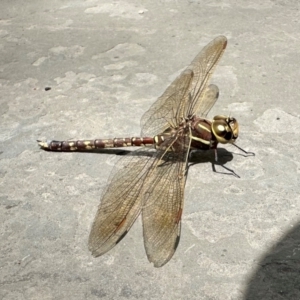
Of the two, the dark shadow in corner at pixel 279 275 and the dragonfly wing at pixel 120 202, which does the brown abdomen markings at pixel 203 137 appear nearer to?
the dragonfly wing at pixel 120 202

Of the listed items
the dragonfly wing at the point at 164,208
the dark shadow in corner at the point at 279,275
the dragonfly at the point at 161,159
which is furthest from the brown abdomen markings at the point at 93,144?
the dark shadow in corner at the point at 279,275

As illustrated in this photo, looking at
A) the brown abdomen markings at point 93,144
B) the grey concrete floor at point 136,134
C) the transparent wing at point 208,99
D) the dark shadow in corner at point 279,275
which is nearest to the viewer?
the dark shadow in corner at point 279,275

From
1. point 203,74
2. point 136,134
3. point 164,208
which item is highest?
point 203,74

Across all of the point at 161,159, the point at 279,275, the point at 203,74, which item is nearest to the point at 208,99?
the point at 203,74

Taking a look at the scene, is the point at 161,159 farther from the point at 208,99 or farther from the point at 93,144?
the point at 208,99

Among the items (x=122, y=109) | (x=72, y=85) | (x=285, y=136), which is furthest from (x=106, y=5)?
(x=285, y=136)

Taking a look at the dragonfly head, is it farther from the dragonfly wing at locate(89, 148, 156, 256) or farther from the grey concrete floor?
the dragonfly wing at locate(89, 148, 156, 256)

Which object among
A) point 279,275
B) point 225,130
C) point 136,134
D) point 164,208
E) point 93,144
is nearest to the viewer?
point 279,275
